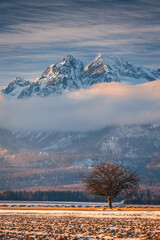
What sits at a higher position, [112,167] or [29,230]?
[112,167]

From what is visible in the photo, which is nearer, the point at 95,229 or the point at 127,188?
the point at 95,229

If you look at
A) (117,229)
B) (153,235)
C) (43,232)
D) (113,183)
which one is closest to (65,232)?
(43,232)

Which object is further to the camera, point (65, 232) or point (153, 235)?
point (65, 232)

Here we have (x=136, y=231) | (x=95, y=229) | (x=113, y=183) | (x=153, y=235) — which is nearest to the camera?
(x=153, y=235)

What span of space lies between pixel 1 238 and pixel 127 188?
6592 cm

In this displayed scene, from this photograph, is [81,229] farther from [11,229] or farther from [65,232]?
[11,229]

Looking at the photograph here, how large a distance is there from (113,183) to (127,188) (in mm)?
3873

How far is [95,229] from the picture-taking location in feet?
143

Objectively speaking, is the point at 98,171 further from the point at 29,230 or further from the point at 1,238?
the point at 1,238

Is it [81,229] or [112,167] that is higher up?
[112,167]

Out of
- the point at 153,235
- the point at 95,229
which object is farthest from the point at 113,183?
the point at 153,235

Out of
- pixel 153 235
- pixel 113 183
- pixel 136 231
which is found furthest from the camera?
pixel 113 183

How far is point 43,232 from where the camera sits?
4209 cm

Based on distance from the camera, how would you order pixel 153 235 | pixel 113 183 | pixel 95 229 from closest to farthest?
pixel 153 235 < pixel 95 229 < pixel 113 183
